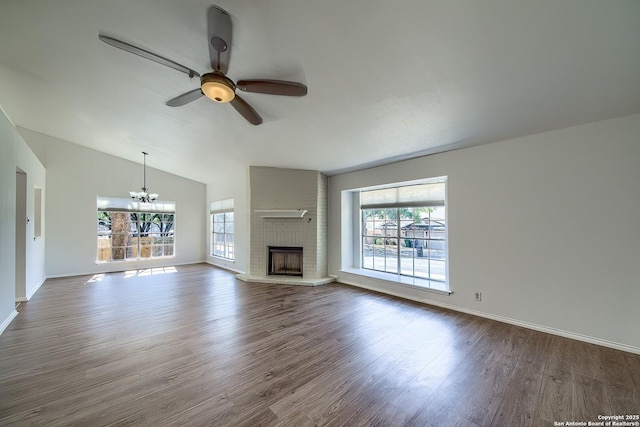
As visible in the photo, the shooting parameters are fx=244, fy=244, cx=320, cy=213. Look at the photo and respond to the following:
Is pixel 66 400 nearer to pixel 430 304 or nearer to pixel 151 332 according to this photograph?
pixel 151 332

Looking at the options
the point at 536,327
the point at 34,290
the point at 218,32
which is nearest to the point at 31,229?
the point at 34,290

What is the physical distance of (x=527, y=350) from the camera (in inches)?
102

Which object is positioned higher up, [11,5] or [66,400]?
[11,5]

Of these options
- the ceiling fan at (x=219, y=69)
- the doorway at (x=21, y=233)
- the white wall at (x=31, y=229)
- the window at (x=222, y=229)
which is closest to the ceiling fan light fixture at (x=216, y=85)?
the ceiling fan at (x=219, y=69)

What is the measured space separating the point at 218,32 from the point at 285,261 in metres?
4.86

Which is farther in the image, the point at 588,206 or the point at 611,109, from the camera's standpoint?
the point at 588,206

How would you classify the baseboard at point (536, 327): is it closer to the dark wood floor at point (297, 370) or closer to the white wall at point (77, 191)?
the dark wood floor at point (297, 370)

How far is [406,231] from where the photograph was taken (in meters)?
4.83

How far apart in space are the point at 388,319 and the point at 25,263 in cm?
626

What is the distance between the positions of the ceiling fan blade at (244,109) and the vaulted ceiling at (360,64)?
329 mm

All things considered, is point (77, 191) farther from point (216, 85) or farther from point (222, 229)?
point (216, 85)

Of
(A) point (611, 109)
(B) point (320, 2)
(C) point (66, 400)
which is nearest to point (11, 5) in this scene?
(B) point (320, 2)

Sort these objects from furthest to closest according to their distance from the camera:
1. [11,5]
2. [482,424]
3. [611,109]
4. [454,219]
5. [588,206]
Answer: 1. [454,219]
2. [588,206]
3. [611,109]
4. [11,5]
5. [482,424]

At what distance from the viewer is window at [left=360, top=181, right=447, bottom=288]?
434cm
